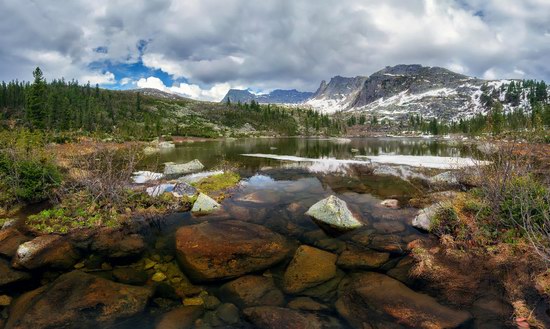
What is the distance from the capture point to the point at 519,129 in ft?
44.4

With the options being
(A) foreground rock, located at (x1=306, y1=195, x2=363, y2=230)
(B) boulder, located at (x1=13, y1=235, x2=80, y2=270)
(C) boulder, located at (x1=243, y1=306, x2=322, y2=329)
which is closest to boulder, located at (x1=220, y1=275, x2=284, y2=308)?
(C) boulder, located at (x1=243, y1=306, x2=322, y2=329)

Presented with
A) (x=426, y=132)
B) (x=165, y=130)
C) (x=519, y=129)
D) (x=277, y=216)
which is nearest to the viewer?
(x=519, y=129)

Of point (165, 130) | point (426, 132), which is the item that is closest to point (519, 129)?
point (165, 130)

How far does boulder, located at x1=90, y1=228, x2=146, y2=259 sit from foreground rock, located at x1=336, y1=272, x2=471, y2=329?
8.97 meters

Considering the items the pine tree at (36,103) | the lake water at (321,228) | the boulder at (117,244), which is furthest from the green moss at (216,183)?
the pine tree at (36,103)

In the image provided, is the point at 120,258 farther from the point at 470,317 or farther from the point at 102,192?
the point at 470,317

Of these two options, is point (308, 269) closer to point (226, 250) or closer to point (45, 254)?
point (226, 250)

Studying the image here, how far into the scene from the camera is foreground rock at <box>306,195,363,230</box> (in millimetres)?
15125

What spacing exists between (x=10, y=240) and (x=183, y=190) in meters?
9.90

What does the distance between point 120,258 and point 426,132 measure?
666ft

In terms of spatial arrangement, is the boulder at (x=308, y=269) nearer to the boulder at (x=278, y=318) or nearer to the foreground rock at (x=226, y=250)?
the foreground rock at (x=226, y=250)

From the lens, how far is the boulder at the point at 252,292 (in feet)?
30.2

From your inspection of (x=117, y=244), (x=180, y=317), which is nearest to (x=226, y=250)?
(x=180, y=317)

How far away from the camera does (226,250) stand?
38.6 ft
